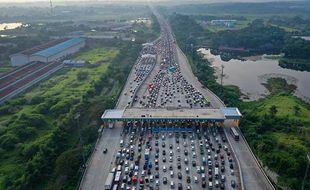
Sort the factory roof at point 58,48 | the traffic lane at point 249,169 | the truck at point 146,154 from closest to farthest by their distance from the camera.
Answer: the traffic lane at point 249,169
the truck at point 146,154
the factory roof at point 58,48

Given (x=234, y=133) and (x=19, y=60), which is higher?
(x=234, y=133)

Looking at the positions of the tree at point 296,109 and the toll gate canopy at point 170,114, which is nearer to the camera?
the toll gate canopy at point 170,114

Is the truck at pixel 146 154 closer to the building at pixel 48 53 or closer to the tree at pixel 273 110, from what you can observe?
the tree at pixel 273 110

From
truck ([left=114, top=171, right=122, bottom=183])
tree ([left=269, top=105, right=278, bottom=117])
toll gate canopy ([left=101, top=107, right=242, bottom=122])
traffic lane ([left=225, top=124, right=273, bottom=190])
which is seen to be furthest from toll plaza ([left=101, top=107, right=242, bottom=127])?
truck ([left=114, top=171, right=122, bottom=183])

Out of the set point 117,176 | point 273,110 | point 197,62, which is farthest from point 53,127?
point 197,62

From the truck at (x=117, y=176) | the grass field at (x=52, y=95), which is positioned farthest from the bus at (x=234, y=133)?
the grass field at (x=52, y=95)

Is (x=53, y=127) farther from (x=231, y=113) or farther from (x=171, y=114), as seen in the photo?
(x=231, y=113)

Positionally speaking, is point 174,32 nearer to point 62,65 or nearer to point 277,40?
point 277,40
